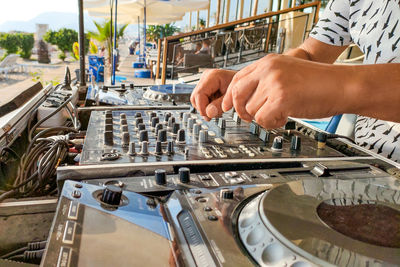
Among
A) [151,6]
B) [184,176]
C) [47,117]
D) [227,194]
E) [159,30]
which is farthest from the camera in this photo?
[159,30]

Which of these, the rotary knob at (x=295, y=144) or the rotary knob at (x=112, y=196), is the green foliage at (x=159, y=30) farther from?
the rotary knob at (x=112, y=196)

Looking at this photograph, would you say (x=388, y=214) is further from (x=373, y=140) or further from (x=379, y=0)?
(x=379, y=0)

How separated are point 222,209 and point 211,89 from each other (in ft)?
1.30

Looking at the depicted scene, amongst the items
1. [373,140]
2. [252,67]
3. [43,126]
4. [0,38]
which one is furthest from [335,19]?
[0,38]

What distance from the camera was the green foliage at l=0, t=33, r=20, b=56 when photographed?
18.3m

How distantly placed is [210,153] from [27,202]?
0.54 meters

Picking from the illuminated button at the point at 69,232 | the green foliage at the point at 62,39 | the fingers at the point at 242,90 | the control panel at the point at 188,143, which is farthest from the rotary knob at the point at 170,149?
the green foliage at the point at 62,39

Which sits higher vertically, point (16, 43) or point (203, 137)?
point (16, 43)

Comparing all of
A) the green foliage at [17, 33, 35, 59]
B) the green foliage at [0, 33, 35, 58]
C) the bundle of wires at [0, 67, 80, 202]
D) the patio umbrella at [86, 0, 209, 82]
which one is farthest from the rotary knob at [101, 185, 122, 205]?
the green foliage at [17, 33, 35, 59]

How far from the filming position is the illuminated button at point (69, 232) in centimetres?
53

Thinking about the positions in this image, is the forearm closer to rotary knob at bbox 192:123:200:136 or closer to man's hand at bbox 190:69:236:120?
man's hand at bbox 190:69:236:120

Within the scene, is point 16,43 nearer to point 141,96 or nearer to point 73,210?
point 141,96

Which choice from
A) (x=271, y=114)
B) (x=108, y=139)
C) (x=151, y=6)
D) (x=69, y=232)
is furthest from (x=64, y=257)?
(x=151, y=6)

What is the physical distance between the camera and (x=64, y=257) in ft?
1.61
